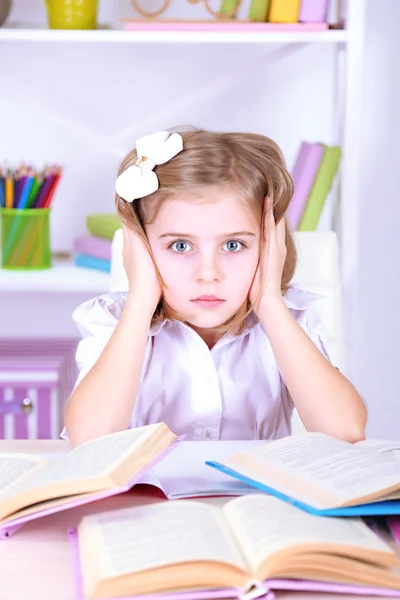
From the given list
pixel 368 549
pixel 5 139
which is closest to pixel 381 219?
pixel 5 139

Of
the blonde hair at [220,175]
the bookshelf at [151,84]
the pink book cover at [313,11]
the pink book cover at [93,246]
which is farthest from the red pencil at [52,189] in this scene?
the blonde hair at [220,175]

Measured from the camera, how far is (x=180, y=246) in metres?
1.26

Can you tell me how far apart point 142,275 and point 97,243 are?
841mm

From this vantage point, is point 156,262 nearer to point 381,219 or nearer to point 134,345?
point 134,345

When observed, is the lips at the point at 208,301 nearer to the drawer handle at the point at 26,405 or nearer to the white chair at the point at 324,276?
the white chair at the point at 324,276

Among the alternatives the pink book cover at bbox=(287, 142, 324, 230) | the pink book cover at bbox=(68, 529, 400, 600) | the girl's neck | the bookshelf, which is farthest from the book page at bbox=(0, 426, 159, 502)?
the bookshelf

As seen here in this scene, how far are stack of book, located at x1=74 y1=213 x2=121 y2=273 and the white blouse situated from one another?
657mm

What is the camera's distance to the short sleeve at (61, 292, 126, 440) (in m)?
1.38

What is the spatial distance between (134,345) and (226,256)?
176 mm

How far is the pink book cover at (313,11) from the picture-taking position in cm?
197

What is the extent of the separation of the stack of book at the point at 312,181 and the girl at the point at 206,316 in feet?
2.03

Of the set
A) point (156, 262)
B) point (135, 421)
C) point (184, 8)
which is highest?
point (184, 8)

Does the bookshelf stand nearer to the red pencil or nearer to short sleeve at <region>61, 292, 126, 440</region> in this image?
the red pencil

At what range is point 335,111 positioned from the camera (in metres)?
2.25
